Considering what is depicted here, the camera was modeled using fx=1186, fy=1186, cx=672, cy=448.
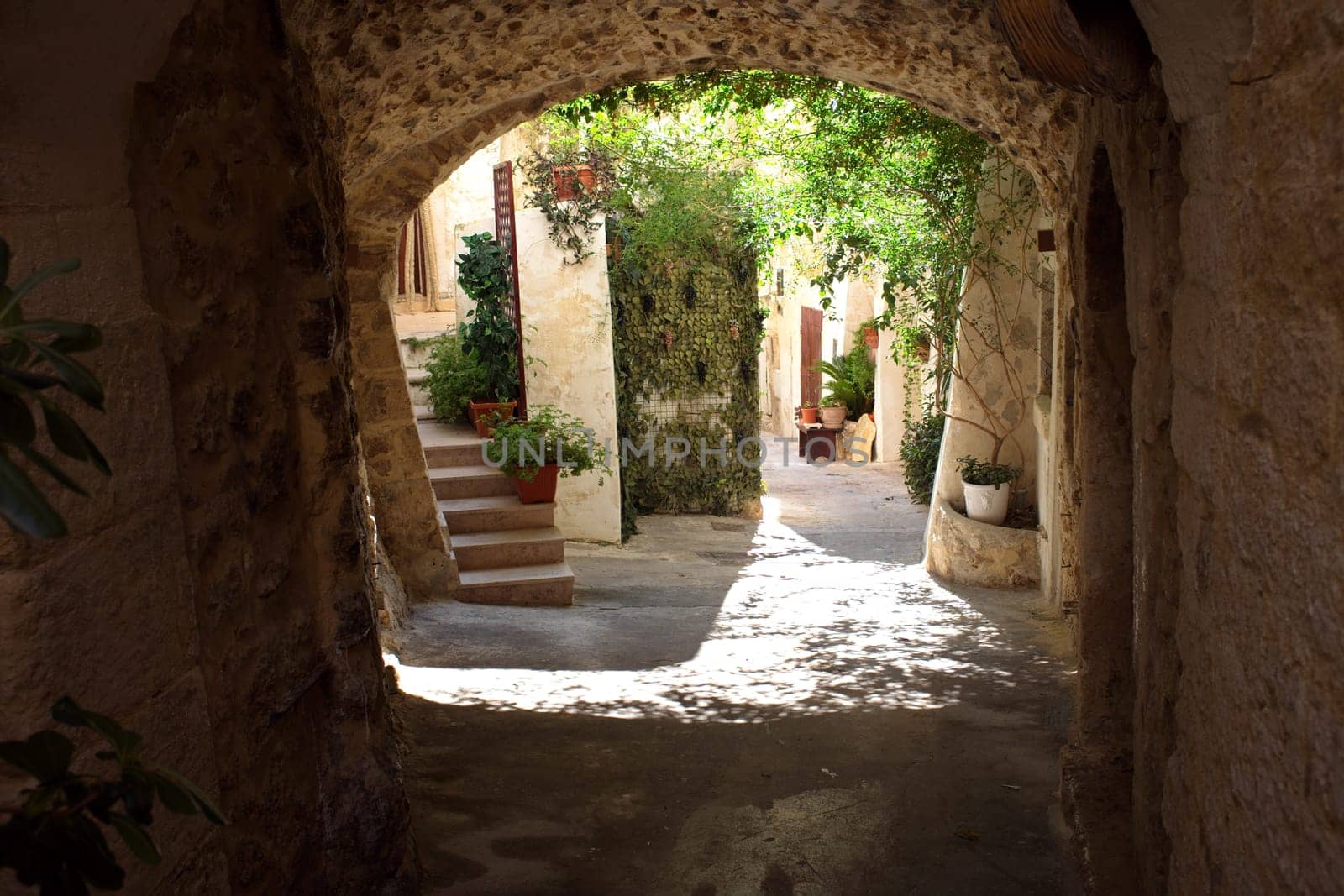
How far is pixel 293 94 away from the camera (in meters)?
2.72

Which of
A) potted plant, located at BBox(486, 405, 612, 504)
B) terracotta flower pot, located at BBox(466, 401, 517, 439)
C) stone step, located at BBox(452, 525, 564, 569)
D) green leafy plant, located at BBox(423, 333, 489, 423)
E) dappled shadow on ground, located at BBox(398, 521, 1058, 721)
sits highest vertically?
green leafy plant, located at BBox(423, 333, 489, 423)

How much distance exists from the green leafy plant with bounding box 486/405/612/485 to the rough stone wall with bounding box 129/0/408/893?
197 inches

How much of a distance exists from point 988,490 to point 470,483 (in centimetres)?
351

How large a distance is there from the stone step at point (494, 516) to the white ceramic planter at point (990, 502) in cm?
279

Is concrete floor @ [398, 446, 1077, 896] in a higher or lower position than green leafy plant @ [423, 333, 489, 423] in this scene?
lower

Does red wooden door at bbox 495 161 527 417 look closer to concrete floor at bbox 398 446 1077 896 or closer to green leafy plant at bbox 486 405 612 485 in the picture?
green leafy plant at bbox 486 405 612 485

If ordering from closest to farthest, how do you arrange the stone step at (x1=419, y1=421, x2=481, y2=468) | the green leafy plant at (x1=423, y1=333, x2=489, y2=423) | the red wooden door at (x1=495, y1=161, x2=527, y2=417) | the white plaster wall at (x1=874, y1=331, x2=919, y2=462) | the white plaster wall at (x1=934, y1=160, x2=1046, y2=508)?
the white plaster wall at (x1=934, y1=160, x2=1046, y2=508) → the stone step at (x1=419, y1=421, x2=481, y2=468) → the red wooden door at (x1=495, y1=161, x2=527, y2=417) → the green leafy plant at (x1=423, y1=333, x2=489, y2=423) → the white plaster wall at (x1=874, y1=331, x2=919, y2=462)

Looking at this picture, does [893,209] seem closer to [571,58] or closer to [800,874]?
[571,58]

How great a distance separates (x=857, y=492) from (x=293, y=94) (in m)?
11.0

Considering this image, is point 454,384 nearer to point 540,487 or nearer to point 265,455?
point 540,487

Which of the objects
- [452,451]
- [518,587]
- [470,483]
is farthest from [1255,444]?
[452,451]

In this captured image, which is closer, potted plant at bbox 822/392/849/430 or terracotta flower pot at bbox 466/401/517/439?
terracotta flower pot at bbox 466/401/517/439

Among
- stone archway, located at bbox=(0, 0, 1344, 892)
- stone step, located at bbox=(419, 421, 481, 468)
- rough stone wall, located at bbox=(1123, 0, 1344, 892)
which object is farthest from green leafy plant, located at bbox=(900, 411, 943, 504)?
rough stone wall, located at bbox=(1123, 0, 1344, 892)

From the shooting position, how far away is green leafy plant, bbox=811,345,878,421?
16.6 m
